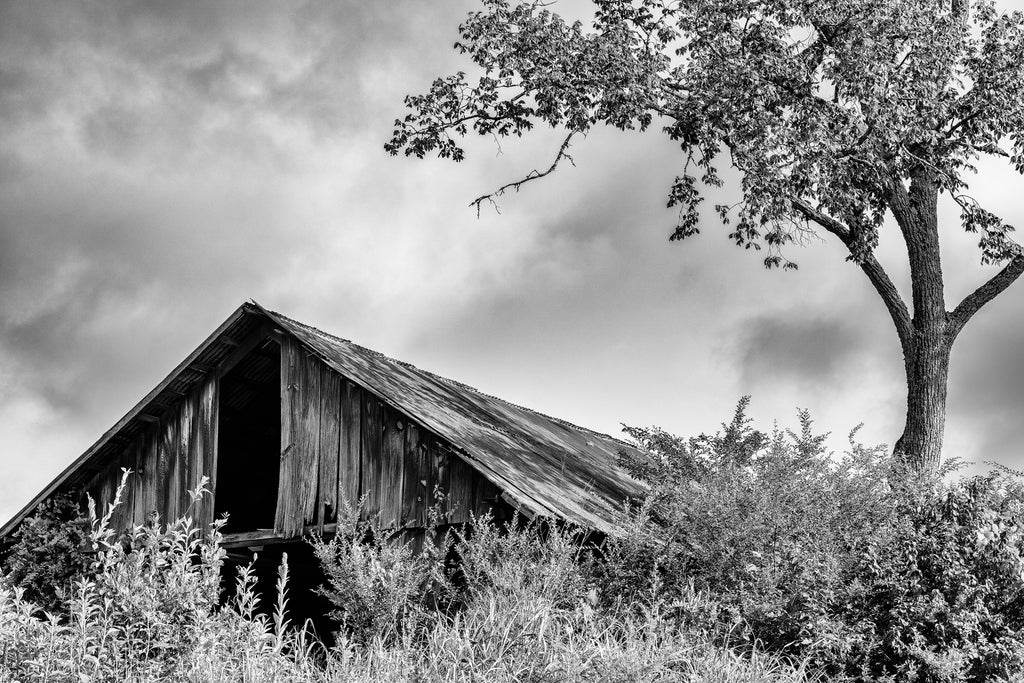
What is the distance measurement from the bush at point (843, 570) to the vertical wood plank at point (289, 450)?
538cm

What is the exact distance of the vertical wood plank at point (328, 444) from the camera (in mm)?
16094

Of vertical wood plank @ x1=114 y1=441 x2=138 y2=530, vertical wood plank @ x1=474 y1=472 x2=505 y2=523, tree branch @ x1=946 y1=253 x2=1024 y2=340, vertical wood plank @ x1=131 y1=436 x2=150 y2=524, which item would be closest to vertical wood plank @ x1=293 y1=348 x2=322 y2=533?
vertical wood plank @ x1=474 y1=472 x2=505 y2=523

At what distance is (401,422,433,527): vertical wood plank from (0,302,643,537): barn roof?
1.52 feet

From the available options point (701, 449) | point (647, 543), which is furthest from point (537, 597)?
point (701, 449)

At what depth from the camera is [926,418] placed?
779 inches

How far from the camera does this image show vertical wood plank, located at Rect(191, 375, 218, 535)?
1736 centimetres

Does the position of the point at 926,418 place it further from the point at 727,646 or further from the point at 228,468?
the point at 228,468

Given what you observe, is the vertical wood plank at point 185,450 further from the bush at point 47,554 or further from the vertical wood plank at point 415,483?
the vertical wood plank at point 415,483

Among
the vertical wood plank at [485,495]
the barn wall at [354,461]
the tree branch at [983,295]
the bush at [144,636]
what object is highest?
the tree branch at [983,295]

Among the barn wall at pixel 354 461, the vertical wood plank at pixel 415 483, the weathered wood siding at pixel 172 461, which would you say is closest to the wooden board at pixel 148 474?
the weathered wood siding at pixel 172 461

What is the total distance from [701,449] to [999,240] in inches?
355

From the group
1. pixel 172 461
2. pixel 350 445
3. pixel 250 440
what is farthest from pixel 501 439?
pixel 250 440

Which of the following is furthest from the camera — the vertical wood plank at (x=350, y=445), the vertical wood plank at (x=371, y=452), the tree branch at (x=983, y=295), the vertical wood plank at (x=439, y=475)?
the tree branch at (x=983, y=295)

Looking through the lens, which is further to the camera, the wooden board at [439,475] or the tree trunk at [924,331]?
the tree trunk at [924,331]
